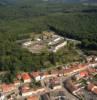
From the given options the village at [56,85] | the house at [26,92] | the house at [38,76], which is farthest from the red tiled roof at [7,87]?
the house at [38,76]

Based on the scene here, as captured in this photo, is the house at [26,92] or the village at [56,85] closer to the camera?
the village at [56,85]

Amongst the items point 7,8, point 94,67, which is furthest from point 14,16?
point 94,67

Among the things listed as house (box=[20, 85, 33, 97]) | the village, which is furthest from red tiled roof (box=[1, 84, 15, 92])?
house (box=[20, 85, 33, 97])

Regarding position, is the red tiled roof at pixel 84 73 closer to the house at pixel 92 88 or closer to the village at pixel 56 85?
the village at pixel 56 85

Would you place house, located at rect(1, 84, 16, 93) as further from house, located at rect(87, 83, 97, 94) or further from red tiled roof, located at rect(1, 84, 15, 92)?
house, located at rect(87, 83, 97, 94)

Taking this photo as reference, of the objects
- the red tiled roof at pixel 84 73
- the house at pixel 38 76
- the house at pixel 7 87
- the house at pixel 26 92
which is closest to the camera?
the house at pixel 26 92

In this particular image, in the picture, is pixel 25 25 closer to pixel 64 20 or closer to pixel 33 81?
pixel 64 20
